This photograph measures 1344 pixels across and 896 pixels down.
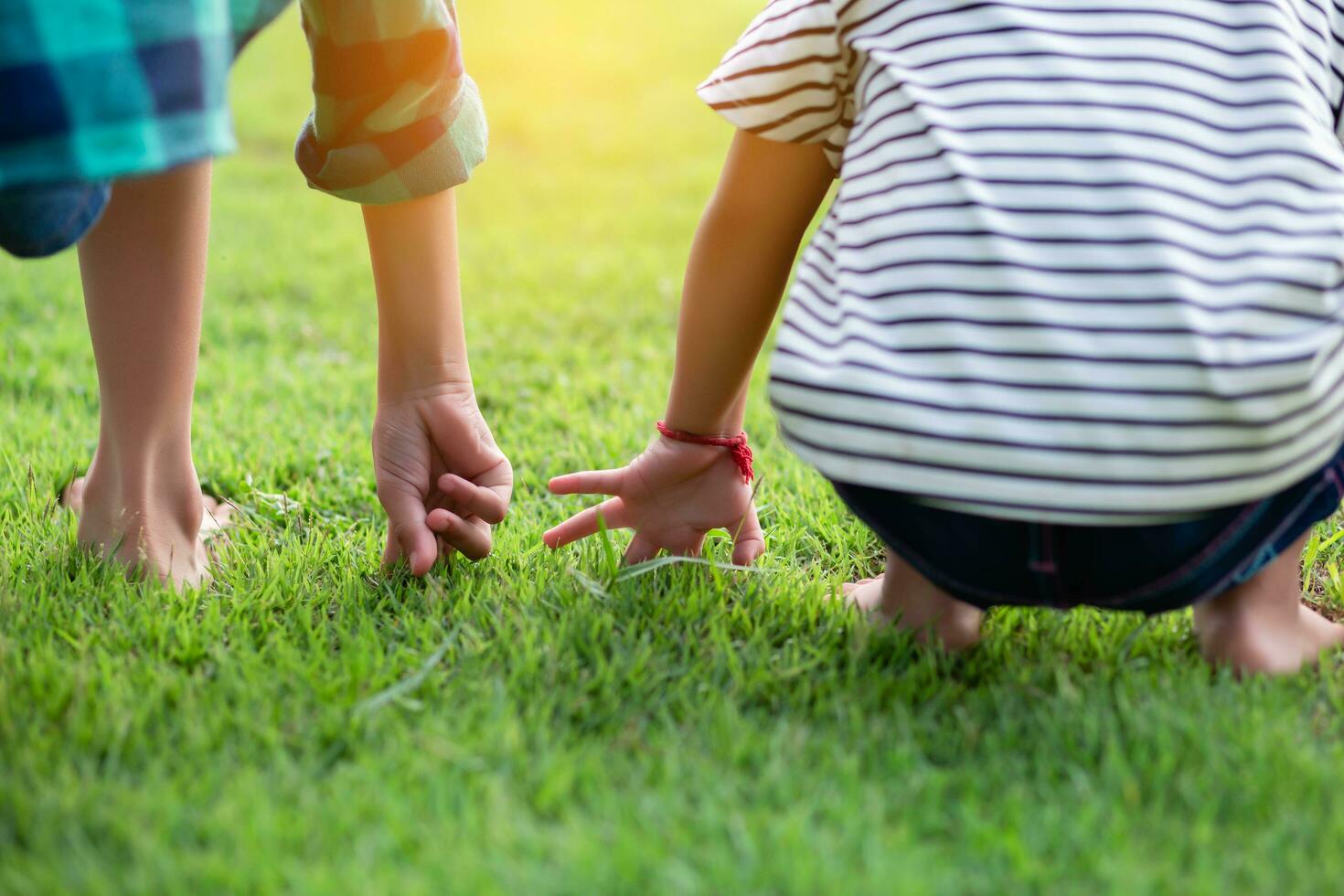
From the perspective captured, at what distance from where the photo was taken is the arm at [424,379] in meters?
1.50

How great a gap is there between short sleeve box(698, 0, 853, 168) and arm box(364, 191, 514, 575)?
43 cm

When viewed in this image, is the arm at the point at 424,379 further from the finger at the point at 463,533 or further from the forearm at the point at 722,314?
the forearm at the point at 722,314

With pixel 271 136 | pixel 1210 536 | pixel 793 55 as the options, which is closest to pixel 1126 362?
pixel 1210 536

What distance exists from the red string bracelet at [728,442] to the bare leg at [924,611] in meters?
0.26

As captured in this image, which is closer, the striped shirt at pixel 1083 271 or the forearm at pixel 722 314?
the striped shirt at pixel 1083 271

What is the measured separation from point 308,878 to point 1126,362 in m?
0.78

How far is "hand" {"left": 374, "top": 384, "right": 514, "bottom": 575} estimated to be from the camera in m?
1.45

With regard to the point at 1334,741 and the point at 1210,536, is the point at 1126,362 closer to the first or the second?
the point at 1210,536

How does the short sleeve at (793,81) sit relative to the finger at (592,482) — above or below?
above

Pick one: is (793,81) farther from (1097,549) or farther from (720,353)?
(1097,549)

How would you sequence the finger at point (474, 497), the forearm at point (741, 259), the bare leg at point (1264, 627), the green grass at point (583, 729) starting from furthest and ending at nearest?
1. the finger at point (474, 497)
2. the forearm at point (741, 259)
3. the bare leg at point (1264, 627)
4. the green grass at point (583, 729)

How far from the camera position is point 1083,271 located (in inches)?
41.4

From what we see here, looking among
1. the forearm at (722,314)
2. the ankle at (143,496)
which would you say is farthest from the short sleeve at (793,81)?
the ankle at (143,496)

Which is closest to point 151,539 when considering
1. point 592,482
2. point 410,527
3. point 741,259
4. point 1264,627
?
point 410,527
